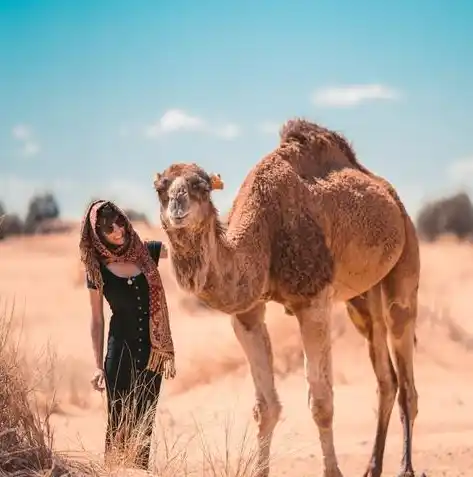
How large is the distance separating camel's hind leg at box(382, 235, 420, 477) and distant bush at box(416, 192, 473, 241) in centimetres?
2804

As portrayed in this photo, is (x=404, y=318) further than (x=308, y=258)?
Yes

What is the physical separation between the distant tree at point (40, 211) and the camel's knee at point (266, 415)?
40.0 meters

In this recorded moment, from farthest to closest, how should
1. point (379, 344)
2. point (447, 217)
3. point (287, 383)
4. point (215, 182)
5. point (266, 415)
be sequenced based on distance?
point (447, 217)
point (287, 383)
point (379, 344)
point (266, 415)
point (215, 182)

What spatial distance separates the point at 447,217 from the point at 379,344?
2884cm

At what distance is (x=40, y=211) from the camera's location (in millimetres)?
48281

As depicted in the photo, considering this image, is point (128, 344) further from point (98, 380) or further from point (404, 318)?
point (404, 318)

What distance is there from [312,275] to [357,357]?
8.13m

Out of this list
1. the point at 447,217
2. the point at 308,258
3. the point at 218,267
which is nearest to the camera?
the point at 218,267

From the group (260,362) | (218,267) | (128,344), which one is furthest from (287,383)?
(128,344)

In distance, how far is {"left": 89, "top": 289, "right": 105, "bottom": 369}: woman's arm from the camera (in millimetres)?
5570

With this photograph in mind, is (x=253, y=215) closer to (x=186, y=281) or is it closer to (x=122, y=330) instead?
(x=186, y=281)

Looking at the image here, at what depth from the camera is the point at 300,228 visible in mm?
6770

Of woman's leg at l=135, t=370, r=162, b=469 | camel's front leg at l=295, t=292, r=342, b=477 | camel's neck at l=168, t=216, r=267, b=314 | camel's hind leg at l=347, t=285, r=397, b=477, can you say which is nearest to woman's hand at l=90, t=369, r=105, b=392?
woman's leg at l=135, t=370, r=162, b=469

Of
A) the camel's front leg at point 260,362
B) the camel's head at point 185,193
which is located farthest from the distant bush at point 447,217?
the camel's head at point 185,193
